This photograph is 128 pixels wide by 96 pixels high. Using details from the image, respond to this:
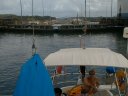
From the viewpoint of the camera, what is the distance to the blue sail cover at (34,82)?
875 cm

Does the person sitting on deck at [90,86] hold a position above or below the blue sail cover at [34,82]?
below

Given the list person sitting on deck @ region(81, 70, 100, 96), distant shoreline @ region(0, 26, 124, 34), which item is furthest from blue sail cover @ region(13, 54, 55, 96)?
distant shoreline @ region(0, 26, 124, 34)

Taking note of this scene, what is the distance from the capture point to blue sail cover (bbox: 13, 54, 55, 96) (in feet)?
28.7

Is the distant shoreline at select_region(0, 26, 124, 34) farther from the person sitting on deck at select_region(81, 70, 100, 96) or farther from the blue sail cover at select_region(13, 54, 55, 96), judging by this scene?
the blue sail cover at select_region(13, 54, 55, 96)

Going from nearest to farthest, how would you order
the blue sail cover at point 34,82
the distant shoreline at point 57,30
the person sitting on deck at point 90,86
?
the blue sail cover at point 34,82 → the person sitting on deck at point 90,86 → the distant shoreline at point 57,30

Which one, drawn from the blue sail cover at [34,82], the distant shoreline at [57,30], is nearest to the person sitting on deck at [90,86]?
the blue sail cover at [34,82]

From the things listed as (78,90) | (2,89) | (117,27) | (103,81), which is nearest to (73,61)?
(78,90)

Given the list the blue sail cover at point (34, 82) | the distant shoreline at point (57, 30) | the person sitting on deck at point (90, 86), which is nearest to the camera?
the blue sail cover at point (34, 82)

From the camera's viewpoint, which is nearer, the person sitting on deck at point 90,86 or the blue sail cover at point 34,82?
the blue sail cover at point 34,82

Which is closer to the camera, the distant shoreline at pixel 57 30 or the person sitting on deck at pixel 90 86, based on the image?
the person sitting on deck at pixel 90 86

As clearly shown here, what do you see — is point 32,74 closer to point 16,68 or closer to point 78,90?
point 78,90

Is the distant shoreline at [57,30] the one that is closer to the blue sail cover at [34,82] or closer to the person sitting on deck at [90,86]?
the person sitting on deck at [90,86]

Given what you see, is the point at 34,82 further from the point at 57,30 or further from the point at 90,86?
the point at 57,30

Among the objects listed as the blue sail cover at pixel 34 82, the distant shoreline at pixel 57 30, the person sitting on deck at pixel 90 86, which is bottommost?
the distant shoreline at pixel 57 30
